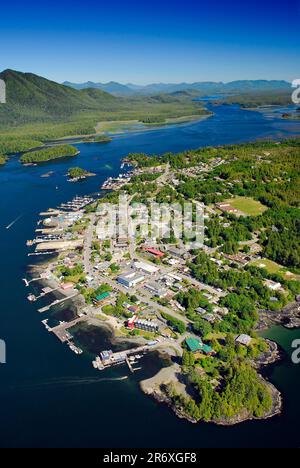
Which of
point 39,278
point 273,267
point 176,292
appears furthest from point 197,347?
point 39,278

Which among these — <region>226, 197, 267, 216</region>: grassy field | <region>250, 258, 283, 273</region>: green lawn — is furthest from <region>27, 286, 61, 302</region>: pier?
<region>226, 197, 267, 216</region>: grassy field

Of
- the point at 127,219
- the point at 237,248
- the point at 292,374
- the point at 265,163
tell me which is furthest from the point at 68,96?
the point at 292,374

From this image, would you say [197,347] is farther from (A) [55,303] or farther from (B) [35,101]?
(B) [35,101]

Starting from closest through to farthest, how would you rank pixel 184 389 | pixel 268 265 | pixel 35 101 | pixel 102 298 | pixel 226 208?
pixel 184 389
pixel 102 298
pixel 268 265
pixel 226 208
pixel 35 101

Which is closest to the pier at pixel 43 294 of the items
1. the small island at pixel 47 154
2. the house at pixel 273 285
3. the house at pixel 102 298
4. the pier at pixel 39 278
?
the pier at pixel 39 278

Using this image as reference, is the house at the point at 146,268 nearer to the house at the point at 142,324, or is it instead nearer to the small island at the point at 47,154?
the house at the point at 142,324

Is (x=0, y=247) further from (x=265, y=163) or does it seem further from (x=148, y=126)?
(x=148, y=126)

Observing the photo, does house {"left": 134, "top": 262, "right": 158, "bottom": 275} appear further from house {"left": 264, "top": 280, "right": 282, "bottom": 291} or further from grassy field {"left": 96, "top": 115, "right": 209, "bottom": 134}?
grassy field {"left": 96, "top": 115, "right": 209, "bottom": 134}
